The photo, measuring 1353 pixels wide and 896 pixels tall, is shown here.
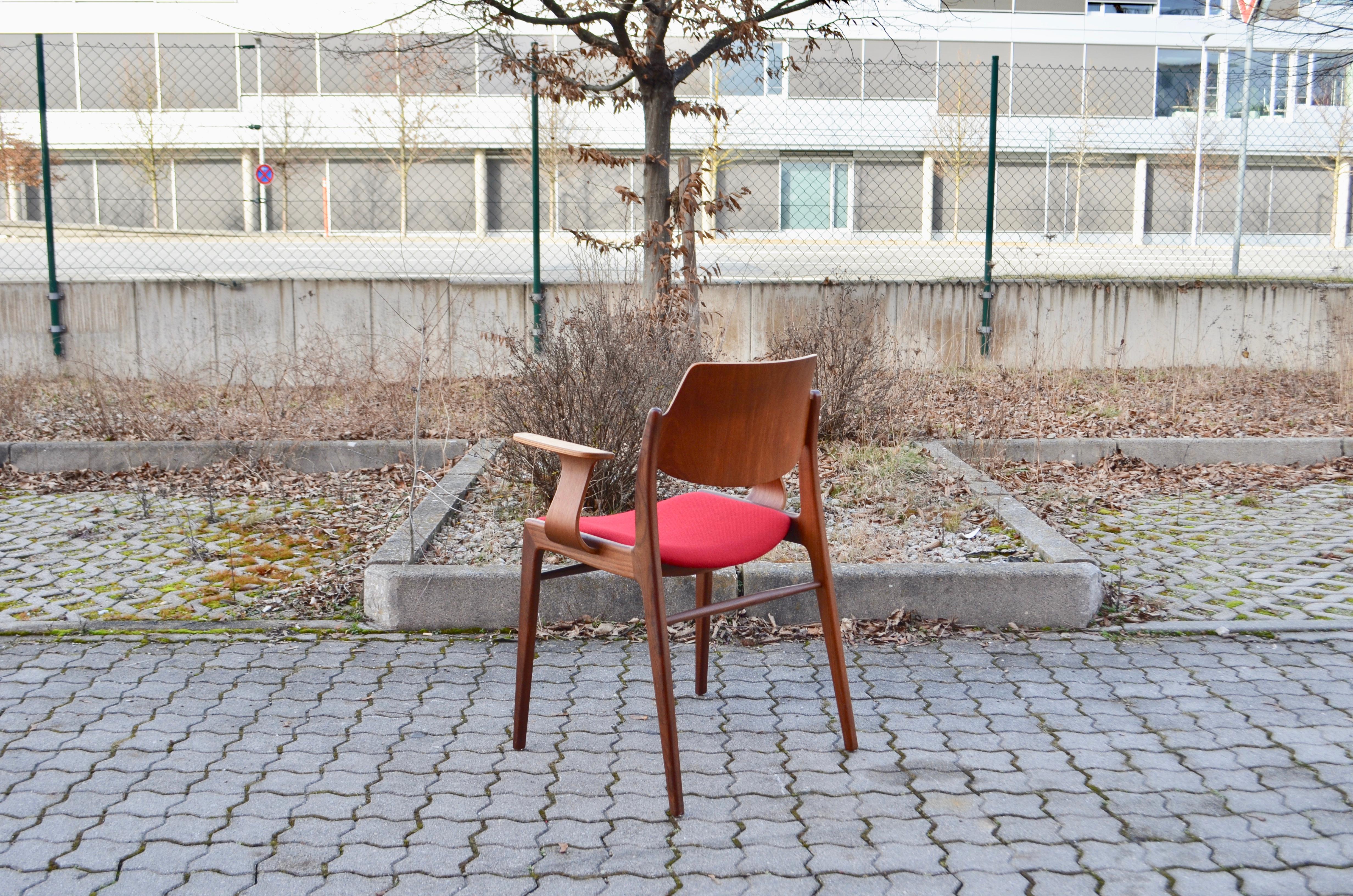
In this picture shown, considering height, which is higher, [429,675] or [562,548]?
[562,548]

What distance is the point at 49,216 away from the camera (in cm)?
933

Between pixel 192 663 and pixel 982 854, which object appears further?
pixel 192 663

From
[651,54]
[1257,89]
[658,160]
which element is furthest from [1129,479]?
[1257,89]

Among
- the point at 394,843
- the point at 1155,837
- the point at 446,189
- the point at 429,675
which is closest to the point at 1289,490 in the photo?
the point at 1155,837

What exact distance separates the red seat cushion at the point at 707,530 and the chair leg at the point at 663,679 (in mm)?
94

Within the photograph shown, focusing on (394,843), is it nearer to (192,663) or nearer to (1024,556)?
(192,663)

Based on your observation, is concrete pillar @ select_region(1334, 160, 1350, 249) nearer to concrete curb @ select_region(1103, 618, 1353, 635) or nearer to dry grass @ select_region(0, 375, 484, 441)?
dry grass @ select_region(0, 375, 484, 441)

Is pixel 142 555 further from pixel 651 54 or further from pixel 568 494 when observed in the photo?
pixel 651 54

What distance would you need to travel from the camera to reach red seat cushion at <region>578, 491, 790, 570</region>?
2941 mm

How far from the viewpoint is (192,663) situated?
3928mm

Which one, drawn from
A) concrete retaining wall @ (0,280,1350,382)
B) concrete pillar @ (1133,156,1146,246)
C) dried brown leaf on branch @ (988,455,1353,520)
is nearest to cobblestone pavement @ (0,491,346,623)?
concrete retaining wall @ (0,280,1350,382)

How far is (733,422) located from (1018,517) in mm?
2741

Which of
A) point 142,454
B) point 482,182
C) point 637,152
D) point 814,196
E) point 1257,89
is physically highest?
point 1257,89

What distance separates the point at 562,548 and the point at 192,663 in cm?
167
